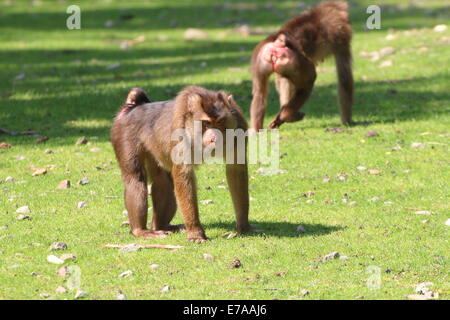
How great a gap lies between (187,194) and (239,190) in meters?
0.61

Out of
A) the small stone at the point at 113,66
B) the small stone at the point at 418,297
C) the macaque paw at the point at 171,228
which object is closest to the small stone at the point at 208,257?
the macaque paw at the point at 171,228

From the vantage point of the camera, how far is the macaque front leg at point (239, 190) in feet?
31.7

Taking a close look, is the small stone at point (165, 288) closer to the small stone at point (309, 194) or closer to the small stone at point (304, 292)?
the small stone at point (304, 292)

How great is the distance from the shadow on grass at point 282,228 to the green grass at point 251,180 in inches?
0.9

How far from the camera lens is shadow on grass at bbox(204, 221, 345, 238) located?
9.86m

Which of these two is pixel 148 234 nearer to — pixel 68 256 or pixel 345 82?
pixel 68 256

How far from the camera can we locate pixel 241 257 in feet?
29.6

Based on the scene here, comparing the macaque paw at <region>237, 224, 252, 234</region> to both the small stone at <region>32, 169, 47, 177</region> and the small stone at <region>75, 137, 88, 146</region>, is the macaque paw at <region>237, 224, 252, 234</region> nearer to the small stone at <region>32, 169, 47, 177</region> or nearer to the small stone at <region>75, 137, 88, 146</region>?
the small stone at <region>32, 169, 47, 177</region>

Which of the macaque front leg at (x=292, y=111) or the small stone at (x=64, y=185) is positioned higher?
the macaque front leg at (x=292, y=111)

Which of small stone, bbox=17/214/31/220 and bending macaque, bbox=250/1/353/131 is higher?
bending macaque, bbox=250/1/353/131

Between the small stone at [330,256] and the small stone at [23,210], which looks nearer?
the small stone at [330,256]

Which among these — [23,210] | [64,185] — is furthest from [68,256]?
[64,185]

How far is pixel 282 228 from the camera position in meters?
10.2

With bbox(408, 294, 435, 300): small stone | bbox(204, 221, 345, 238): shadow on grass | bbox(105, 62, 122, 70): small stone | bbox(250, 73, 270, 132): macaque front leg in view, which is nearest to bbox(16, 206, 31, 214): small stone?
bbox(204, 221, 345, 238): shadow on grass
